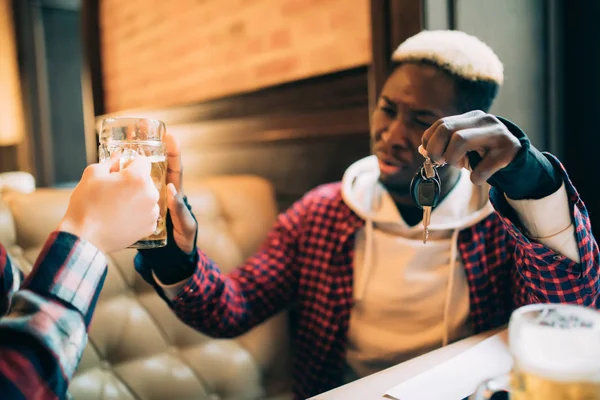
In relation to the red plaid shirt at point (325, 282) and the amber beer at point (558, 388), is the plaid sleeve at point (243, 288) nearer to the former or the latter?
the red plaid shirt at point (325, 282)

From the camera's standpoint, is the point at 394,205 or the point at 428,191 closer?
the point at 428,191

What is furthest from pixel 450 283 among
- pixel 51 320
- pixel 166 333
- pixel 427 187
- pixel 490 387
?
pixel 51 320

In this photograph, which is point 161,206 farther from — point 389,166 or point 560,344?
point 560,344

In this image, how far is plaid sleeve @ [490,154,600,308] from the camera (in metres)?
0.82

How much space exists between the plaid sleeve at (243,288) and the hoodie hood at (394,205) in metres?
0.15

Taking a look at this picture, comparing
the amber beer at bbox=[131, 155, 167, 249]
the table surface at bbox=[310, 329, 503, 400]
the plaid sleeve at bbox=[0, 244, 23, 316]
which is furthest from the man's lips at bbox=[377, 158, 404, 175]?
the plaid sleeve at bbox=[0, 244, 23, 316]

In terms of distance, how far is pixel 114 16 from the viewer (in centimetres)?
294

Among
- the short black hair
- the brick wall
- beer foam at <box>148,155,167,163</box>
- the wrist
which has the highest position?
the brick wall

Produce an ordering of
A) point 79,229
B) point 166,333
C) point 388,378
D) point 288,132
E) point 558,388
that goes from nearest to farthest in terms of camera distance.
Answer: point 558,388 < point 79,229 < point 388,378 < point 166,333 < point 288,132

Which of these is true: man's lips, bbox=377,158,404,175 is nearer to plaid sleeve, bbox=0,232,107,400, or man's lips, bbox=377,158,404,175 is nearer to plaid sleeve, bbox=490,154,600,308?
plaid sleeve, bbox=490,154,600,308

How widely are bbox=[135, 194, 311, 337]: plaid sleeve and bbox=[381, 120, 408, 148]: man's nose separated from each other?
1.09ft

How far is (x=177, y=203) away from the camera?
0.94 m

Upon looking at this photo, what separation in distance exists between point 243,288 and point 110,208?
0.63 m

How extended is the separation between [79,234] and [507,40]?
124cm
